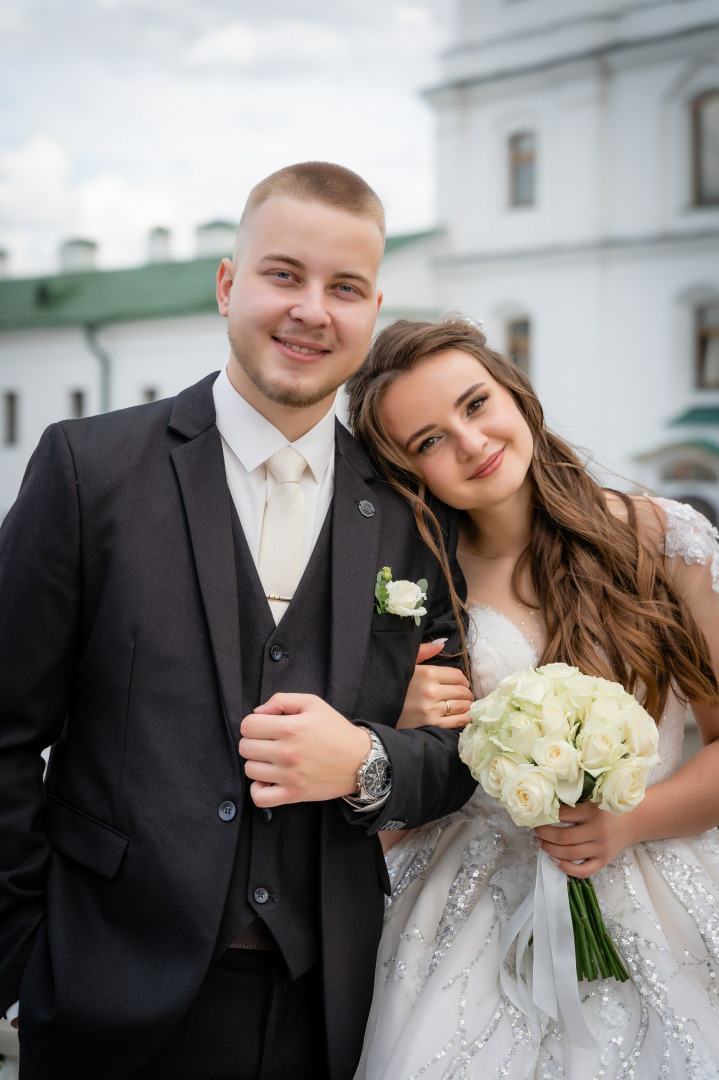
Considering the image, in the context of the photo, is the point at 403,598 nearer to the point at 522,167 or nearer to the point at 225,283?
the point at 225,283

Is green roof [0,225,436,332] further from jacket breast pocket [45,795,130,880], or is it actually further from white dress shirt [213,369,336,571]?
jacket breast pocket [45,795,130,880]

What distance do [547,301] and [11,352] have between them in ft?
42.0

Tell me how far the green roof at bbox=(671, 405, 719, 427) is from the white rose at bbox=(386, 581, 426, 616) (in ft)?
61.3

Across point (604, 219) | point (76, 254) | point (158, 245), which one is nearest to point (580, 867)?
point (604, 219)

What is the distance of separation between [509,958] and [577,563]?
3.12 feet

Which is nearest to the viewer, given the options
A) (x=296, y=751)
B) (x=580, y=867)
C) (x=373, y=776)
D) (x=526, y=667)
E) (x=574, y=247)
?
(x=296, y=751)

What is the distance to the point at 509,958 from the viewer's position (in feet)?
7.20

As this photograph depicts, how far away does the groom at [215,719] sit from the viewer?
70.7 inches

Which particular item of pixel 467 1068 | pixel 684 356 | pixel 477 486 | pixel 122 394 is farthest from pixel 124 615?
pixel 122 394

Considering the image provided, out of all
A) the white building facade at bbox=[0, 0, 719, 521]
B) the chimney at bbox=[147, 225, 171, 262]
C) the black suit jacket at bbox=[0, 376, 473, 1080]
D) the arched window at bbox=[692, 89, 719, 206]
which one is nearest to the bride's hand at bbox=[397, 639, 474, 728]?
the black suit jacket at bbox=[0, 376, 473, 1080]

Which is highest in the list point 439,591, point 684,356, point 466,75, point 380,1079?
point 466,75

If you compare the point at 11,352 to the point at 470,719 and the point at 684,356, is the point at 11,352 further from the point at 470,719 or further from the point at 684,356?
the point at 470,719

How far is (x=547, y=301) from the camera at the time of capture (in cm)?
2075

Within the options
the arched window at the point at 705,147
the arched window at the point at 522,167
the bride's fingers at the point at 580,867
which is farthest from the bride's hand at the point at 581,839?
the arched window at the point at 522,167
